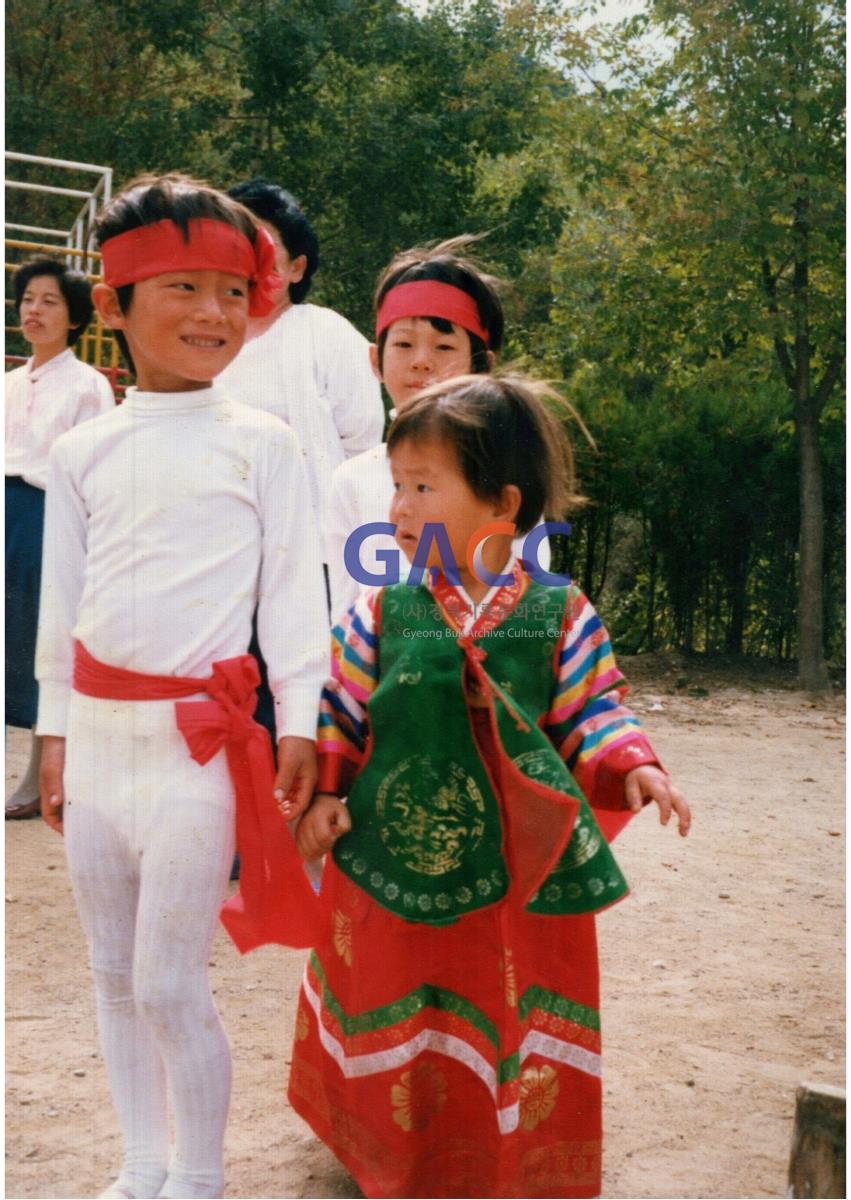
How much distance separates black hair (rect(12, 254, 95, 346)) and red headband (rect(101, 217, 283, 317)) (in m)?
2.62

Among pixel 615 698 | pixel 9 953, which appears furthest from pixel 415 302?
pixel 9 953

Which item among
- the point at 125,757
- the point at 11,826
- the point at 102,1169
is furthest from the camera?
the point at 11,826

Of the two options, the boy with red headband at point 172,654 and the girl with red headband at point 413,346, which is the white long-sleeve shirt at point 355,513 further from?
the boy with red headband at point 172,654

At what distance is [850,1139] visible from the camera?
212cm

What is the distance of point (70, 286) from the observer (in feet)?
15.0

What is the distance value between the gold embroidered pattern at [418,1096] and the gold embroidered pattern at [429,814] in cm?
35

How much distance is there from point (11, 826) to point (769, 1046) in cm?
275

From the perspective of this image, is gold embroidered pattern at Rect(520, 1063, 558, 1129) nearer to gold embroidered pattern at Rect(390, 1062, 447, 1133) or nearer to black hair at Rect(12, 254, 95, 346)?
gold embroidered pattern at Rect(390, 1062, 447, 1133)

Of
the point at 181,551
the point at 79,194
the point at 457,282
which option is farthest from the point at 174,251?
the point at 79,194

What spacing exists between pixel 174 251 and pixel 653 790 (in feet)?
3.63

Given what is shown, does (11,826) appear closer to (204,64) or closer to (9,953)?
(9,953)

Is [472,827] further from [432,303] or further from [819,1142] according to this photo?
[432,303]

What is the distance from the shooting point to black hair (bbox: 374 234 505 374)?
278 centimetres

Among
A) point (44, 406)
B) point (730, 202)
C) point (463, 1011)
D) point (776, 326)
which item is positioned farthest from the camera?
point (776, 326)
